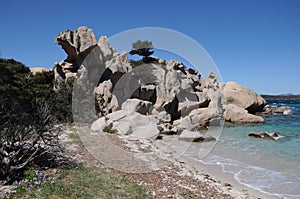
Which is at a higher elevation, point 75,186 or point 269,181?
point 75,186

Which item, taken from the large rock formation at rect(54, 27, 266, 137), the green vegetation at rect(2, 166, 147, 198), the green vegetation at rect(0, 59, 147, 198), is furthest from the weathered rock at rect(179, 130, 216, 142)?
the green vegetation at rect(2, 166, 147, 198)

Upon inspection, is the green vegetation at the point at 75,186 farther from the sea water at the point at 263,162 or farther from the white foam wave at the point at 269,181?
the sea water at the point at 263,162

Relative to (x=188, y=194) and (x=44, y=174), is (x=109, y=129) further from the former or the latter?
(x=188, y=194)

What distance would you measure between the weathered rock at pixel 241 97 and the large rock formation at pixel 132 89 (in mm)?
6459

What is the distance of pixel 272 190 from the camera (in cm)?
819

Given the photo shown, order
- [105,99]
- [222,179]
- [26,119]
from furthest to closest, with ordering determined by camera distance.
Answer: [105,99]
[222,179]
[26,119]

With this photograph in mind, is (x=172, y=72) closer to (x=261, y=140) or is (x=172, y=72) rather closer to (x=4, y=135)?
(x=261, y=140)

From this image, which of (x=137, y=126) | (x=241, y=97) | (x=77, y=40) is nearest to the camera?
(x=137, y=126)

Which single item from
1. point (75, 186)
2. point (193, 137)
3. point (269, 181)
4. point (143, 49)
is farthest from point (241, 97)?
point (75, 186)

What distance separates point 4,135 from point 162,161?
5790 millimetres

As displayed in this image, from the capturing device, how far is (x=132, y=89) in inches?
949

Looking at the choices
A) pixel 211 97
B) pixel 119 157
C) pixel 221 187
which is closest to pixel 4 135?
pixel 119 157

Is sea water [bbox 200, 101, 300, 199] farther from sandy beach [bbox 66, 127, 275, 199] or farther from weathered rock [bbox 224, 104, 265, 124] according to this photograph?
weathered rock [bbox 224, 104, 265, 124]

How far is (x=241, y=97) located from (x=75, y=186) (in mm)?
34029
